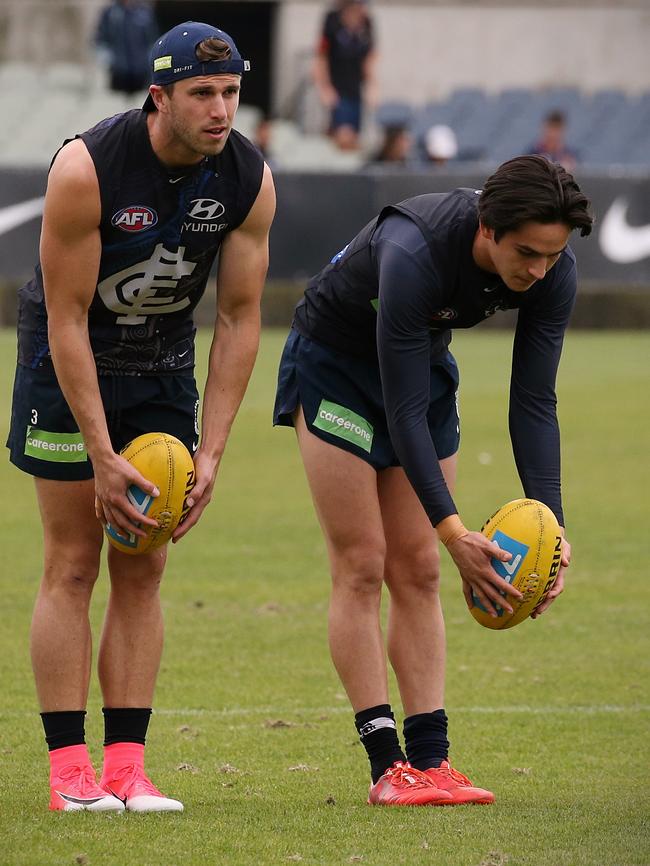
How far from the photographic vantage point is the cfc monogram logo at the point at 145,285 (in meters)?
4.77

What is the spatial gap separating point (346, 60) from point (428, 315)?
19.1 m

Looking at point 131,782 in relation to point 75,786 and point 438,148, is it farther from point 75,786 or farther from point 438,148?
point 438,148

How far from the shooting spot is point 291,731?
5.90 m

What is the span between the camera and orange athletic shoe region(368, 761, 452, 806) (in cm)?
495

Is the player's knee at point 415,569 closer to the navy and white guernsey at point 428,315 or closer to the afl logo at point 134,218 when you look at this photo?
the navy and white guernsey at point 428,315

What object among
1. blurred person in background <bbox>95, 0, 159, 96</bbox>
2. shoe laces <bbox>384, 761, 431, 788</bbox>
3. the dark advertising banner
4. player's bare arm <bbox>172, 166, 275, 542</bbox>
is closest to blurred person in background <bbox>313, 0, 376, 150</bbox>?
blurred person in background <bbox>95, 0, 159, 96</bbox>

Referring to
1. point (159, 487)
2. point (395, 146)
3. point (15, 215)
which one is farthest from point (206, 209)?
point (395, 146)

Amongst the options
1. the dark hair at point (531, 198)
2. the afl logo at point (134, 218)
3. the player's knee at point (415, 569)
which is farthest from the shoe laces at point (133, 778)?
the dark hair at point (531, 198)

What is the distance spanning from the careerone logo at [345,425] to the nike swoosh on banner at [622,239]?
16761 millimetres

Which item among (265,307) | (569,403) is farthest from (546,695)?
(265,307)

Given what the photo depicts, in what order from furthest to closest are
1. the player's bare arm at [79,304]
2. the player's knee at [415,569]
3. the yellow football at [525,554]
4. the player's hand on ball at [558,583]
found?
→ 1. the player's knee at [415,569]
2. the player's hand on ball at [558,583]
3. the yellow football at [525,554]
4. the player's bare arm at [79,304]

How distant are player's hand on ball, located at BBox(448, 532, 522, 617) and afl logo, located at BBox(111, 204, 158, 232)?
4.23 feet

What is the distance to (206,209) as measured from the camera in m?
4.77

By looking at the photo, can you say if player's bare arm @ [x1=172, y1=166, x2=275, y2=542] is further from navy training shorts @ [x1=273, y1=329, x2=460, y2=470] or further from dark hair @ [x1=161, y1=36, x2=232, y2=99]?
dark hair @ [x1=161, y1=36, x2=232, y2=99]
